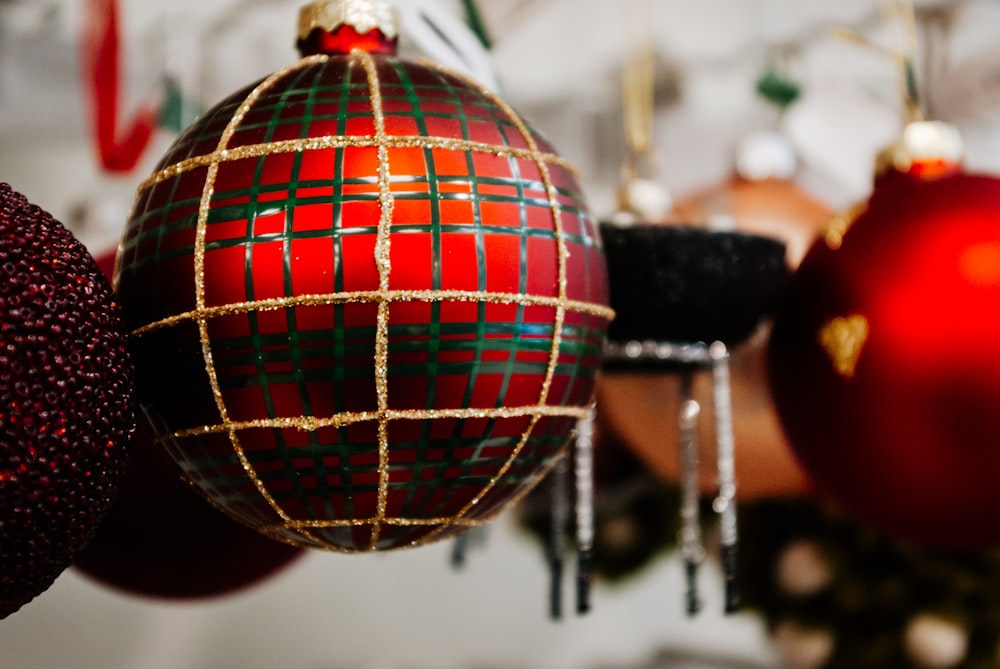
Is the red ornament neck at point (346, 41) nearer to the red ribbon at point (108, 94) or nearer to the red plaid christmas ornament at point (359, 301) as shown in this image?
the red plaid christmas ornament at point (359, 301)

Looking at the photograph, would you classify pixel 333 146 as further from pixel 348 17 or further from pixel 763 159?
pixel 763 159

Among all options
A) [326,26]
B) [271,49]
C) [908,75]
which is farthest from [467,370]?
[271,49]

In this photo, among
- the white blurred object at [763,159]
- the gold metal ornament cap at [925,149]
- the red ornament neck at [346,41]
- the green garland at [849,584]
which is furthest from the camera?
the green garland at [849,584]

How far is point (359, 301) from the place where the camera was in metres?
0.37

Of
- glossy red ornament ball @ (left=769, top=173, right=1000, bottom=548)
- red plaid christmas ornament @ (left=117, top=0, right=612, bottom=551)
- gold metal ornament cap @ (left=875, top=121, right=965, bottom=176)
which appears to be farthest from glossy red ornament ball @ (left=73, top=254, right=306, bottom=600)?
gold metal ornament cap @ (left=875, top=121, right=965, bottom=176)

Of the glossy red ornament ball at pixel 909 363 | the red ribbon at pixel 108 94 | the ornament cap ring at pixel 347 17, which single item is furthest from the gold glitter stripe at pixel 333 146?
the red ribbon at pixel 108 94

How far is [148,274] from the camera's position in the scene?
0.40m

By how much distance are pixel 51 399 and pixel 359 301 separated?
0.11 metres

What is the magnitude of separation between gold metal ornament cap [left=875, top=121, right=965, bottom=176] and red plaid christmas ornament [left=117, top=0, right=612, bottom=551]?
0.33 meters

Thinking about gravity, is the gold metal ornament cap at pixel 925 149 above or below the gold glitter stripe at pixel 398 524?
above

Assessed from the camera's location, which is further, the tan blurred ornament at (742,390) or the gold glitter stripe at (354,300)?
the tan blurred ornament at (742,390)

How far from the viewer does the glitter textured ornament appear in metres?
0.34

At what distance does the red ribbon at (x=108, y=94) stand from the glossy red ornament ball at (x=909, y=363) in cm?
61

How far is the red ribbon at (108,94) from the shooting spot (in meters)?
0.84
